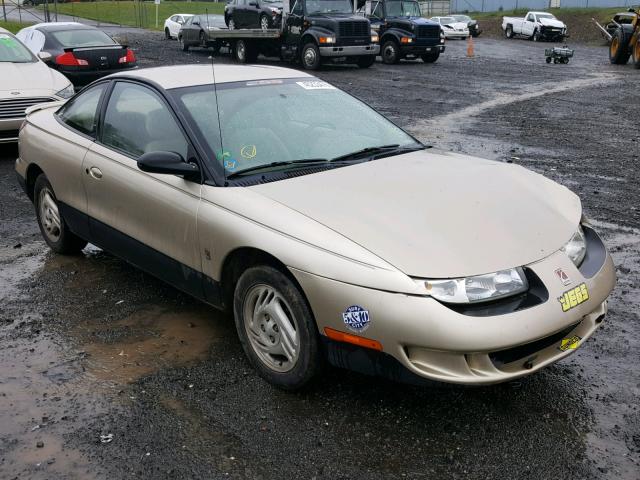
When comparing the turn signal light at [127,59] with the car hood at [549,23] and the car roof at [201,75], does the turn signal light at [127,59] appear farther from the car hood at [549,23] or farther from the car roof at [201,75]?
the car hood at [549,23]

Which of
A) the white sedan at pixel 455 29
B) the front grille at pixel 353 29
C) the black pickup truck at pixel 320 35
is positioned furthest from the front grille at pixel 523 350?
the white sedan at pixel 455 29

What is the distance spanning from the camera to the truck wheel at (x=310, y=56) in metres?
21.8

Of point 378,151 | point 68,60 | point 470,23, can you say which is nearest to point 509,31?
point 470,23

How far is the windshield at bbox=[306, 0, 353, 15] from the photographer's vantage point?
2214 cm

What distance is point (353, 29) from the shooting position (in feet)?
71.1

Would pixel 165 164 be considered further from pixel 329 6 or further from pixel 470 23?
pixel 470 23

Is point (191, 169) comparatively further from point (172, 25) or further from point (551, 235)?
point (172, 25)

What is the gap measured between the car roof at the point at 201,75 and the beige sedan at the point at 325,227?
19 mm

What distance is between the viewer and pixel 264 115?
443cm

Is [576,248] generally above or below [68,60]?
below

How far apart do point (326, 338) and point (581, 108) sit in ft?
41.9

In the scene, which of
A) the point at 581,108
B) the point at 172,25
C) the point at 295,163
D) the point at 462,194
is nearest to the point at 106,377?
the point at 295,163

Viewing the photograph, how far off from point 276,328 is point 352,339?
0.57 m

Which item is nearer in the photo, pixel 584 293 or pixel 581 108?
pixel 584 293
